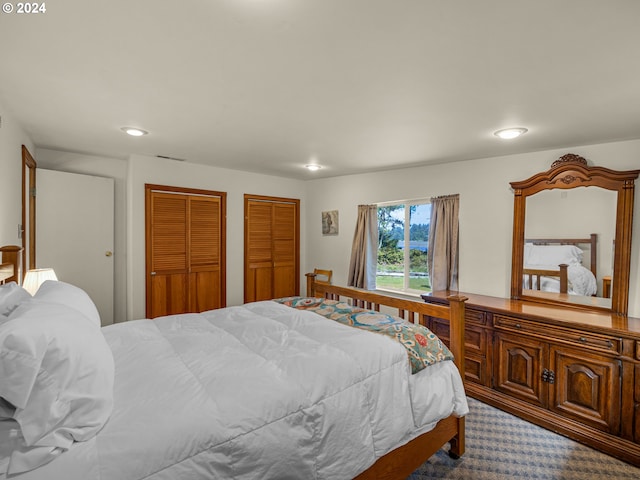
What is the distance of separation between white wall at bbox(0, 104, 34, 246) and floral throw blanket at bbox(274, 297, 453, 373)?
2292 mm

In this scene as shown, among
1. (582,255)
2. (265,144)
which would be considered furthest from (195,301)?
(582,255)

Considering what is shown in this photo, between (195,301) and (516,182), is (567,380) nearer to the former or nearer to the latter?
(516,182)

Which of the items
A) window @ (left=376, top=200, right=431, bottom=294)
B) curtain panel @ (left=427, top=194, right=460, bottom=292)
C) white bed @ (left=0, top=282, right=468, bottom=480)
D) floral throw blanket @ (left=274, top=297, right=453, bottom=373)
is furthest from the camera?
window @ (left=376, top=200, right=431, bottom=294)

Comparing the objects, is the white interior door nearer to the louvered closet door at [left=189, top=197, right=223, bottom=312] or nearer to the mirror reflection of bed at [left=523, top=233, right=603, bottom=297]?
the louvered closet door at [left=189, top=197, right=223, bottom=312]

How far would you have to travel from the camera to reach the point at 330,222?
16.5ft

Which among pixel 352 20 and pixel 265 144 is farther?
pixel 265 144

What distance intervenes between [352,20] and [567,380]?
116 inches

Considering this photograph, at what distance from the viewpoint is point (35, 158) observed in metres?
3.48

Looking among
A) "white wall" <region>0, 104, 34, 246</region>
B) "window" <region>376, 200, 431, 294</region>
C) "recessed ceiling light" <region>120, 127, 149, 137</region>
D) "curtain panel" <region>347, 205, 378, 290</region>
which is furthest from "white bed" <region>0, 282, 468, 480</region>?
"curtain panel" <region>347, 205, 378, 290</region>

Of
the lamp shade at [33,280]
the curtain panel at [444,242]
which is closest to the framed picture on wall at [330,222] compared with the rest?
the curtain panel at [444,242]

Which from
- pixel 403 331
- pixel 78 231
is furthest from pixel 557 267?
pixel 78 231

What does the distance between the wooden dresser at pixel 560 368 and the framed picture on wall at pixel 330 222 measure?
224 cm

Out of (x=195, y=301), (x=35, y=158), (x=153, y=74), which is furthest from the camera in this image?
(x=195, y=301)

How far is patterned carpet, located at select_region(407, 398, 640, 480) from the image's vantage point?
2.03m
